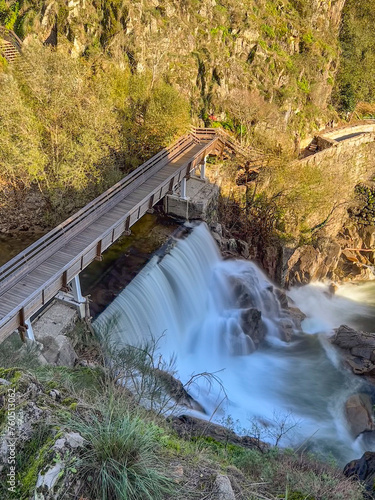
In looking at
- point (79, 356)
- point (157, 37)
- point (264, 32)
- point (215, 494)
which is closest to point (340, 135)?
point (264, 32)

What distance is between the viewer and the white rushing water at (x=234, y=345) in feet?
55.7

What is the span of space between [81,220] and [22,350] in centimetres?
761

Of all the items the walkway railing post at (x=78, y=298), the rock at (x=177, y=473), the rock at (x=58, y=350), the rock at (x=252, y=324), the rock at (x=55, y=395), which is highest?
the rock at (x=55, y=395)

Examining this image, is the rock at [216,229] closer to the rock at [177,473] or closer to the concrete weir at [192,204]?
the concrete weir at [192,204]

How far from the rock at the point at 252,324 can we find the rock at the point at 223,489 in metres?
15.8

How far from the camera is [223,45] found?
3784 centimetres

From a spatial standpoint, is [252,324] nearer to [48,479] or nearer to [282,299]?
[282,299]

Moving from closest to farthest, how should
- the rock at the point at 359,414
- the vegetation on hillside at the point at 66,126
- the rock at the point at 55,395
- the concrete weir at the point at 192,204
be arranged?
1. the rock at the point at 55,395
2. the rock at the point at 359,414
3. the vegetation on hillside at the point at 66,126
4. the concrete weir at the point at 192,204

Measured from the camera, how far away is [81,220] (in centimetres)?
1856

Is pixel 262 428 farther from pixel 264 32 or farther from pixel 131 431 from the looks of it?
pixel 264 32

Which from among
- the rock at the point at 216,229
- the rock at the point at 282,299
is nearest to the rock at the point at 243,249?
the rock at the point at 216,229

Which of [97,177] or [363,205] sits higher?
[97,177]

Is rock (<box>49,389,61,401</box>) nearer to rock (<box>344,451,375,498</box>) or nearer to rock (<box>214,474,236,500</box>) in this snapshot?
rock (<box>214,474,236,500</box>)

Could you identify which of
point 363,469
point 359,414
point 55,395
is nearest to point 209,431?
point 363,469
